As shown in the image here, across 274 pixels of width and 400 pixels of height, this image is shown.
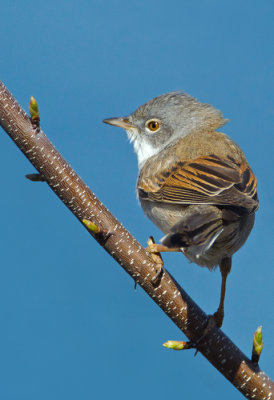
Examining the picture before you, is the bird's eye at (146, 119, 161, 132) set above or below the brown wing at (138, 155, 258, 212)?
above

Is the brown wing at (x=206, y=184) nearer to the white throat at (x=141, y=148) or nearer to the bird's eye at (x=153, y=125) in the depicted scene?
the white throat at (x=141, y=148)

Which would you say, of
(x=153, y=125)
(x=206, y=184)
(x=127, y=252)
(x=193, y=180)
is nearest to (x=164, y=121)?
(x=153, y=125)

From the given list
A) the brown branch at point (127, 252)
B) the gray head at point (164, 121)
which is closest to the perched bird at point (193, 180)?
the gray head at point (164, 121)

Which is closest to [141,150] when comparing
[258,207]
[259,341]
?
[258,207]

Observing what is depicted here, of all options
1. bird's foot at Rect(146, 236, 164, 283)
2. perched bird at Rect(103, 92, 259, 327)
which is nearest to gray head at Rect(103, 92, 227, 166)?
perched bird at Rect(103, 92, 259, 327)

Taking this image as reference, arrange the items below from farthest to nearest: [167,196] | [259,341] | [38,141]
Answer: [167,196] < [259,341] < [38,141]

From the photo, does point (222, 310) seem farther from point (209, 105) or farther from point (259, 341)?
point (209, 105)

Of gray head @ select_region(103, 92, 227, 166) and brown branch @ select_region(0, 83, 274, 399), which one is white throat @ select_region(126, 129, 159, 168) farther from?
brown branch @ select_region(0, 83, 274, 399)
